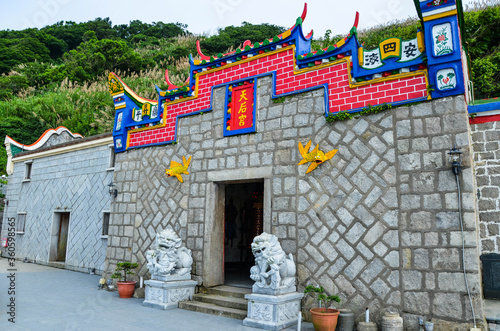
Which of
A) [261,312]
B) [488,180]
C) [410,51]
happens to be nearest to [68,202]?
[261,312]

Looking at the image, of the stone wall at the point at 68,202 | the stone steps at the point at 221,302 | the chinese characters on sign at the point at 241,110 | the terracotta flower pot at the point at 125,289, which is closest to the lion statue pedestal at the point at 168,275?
the stone steps at the point at 221,302

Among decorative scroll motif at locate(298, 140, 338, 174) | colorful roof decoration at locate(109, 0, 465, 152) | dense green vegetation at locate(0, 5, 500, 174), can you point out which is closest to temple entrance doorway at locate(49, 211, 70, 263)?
colorful roof decoration at locate(109, 0, 465, 152)

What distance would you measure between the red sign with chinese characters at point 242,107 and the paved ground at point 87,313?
A: 3.19 meters

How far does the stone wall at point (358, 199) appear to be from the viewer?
441 centimetres

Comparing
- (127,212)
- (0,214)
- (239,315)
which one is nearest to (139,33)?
(0,214)

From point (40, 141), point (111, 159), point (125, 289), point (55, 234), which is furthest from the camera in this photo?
point (40, 141)

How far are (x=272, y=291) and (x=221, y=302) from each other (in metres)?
1.37

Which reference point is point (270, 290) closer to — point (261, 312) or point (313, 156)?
point (261, 312)

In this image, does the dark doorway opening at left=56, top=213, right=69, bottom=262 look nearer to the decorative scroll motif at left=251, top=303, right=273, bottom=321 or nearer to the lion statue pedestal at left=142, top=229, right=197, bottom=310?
the lion statue pedestal at left=142, top=229, right=197, bottom=310

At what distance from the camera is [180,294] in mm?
6219

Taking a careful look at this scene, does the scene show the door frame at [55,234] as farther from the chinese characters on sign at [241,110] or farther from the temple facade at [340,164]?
the chinese characters on sign at [241,110]

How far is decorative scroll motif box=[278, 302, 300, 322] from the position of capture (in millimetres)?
4907

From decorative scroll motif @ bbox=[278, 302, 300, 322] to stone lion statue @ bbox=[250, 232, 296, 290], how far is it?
26 cm

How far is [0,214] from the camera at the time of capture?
15641 mm
